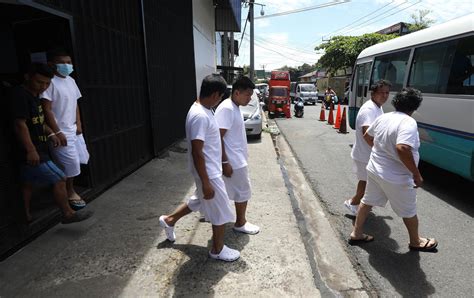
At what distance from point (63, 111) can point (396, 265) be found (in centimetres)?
370

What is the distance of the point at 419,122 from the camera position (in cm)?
573

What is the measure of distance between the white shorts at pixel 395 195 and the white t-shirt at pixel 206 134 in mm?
1640

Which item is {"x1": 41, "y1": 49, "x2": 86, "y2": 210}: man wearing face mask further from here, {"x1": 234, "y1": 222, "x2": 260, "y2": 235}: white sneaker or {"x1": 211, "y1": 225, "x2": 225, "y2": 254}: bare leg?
{"x1": 234, "y1": 222, "x2": 260, "y2": 235}: white sneaker

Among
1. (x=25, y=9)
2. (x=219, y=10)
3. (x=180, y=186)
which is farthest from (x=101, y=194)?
(x=219, y=10)

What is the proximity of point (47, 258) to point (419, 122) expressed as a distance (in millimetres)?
5916

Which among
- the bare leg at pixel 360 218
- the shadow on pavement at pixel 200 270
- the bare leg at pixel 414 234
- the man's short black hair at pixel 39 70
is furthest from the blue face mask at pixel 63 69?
the bare leg at pixel 414 234

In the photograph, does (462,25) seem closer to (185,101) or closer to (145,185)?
(145,185)

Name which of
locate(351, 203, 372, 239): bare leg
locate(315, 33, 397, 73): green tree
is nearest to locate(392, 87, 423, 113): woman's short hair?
locate(351, 203, 372, 239): bare leg

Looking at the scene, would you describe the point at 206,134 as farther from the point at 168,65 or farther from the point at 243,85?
the point at 168,65

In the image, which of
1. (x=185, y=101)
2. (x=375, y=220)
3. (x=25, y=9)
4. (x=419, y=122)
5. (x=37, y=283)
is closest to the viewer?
(x=37, y=283)

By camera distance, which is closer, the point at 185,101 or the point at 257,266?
the point at 257,266

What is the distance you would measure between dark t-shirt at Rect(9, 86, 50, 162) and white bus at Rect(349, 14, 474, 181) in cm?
527

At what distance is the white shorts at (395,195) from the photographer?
119 inches

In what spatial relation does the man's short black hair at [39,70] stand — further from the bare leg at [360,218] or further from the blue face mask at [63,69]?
the bare leg at [360,218]
